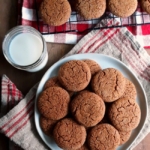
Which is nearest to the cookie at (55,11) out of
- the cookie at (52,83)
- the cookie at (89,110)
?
the cookie at (52,83)

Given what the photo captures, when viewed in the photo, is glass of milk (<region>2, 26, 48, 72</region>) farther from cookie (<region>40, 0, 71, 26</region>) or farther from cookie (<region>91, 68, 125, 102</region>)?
cookie (<region>91, 68, 125, 102</region>)

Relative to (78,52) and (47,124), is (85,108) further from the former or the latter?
(78,52)

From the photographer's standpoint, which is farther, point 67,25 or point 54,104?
point 67,25

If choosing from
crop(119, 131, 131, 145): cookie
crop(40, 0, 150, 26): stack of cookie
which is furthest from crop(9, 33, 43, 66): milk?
crop(119, 131, 131, 145): cookie

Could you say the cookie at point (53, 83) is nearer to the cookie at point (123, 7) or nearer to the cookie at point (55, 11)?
the cookie at point (55, 11)

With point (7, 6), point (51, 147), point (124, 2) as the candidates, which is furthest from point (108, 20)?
point (51, 147)

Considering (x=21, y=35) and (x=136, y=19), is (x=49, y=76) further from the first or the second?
(x=136, y=19)

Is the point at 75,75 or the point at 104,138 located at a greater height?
the point at 75,75

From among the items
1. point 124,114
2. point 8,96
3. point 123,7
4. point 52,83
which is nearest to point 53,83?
point 52,83
